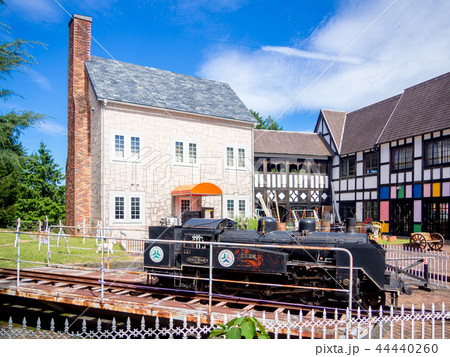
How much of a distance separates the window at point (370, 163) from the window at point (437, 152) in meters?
3.48

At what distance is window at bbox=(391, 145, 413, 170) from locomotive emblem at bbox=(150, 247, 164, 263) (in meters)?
16.7

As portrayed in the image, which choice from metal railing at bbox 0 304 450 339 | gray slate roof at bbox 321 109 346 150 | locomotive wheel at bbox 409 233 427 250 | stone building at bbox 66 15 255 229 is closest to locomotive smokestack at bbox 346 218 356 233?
metal railing at bbox 0 304 450 339

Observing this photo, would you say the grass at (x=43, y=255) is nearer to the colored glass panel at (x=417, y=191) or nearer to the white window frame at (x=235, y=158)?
the white window frame at (x=235, y=158)

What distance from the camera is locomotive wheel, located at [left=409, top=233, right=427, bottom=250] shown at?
46.6 feet

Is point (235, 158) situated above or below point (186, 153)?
below

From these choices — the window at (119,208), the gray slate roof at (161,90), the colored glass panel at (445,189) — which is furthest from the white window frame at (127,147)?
the colored glass panel at (445,189)

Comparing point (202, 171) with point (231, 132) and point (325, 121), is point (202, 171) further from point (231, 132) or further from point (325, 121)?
point (325, 121)

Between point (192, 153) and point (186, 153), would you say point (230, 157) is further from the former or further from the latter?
point (186, 153)

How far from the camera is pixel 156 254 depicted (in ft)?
24.9

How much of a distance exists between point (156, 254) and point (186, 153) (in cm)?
1183

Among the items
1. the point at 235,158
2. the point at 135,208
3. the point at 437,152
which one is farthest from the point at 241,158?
the point at 437,152

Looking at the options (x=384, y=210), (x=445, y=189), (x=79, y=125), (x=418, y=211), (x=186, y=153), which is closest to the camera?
(x=445, y=189)

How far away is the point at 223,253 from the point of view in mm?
6766
